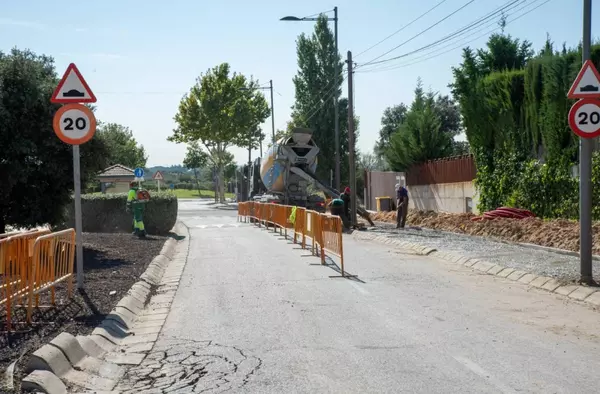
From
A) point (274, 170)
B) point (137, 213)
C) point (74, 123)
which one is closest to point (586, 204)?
point (74, 123)

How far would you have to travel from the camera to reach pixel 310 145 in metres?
31.7

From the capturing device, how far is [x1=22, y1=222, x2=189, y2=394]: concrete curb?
6254mm

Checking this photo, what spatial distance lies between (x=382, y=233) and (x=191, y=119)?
148ft

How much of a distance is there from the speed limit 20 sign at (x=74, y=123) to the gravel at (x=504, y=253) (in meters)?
7.87

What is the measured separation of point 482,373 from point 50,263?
5.77 m

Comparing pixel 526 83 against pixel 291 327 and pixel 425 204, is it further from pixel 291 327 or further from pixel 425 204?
pixel 291 327

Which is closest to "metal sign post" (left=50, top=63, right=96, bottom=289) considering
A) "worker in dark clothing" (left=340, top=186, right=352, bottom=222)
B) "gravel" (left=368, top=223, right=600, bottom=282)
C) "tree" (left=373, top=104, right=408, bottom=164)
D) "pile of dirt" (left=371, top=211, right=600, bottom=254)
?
"gravel" (left=368, top=223, right=600, bottom=282)

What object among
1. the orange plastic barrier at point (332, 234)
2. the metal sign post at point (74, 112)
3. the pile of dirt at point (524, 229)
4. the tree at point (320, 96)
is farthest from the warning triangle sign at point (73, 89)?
the tree at point (320, 96)

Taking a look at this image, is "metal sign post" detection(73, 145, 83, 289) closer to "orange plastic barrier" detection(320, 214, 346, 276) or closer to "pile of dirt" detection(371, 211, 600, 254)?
"orange plastic barrier" detection(320, 214, 346, 276)

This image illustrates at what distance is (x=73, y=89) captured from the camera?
34.4 feet

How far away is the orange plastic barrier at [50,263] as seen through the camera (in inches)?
337

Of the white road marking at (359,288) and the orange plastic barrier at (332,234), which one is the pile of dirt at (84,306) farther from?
the orange plastic barrier at (332,234)

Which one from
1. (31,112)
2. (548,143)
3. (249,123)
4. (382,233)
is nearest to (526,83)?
(548,143)

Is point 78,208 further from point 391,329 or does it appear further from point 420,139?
point 420,139
